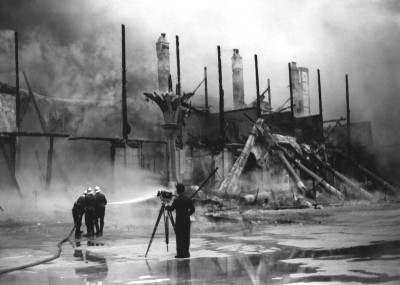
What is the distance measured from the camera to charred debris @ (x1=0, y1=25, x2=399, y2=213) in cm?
2953

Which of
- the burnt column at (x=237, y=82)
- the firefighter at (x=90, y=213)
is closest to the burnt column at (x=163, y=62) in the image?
the burnt column at (x=237, y=82)

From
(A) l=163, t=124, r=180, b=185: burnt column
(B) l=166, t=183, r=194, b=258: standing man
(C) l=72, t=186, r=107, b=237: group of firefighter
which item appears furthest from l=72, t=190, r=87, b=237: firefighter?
(A) l=163, t=124, r=180, b=185: burnt column

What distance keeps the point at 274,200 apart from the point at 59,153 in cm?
1372

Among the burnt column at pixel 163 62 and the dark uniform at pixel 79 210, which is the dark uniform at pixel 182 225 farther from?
the burnt column at pixel 163 62

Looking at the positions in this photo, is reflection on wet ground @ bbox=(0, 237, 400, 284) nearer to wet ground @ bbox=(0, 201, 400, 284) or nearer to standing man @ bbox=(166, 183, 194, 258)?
wet ground @ bbox=(0, 201, 400, 284)

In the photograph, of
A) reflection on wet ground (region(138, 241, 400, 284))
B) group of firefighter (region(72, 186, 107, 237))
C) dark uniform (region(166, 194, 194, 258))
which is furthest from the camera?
group of firefighter (region(72, 186, 107, 237))

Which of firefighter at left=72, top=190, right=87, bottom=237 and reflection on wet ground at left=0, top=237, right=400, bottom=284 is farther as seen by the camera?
firefighter at left=72, top=190, right=87, bottom=237

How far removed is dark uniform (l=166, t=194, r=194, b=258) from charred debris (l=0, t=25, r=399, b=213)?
16.9 m

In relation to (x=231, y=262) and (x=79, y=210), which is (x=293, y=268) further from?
(x=79, y=210)

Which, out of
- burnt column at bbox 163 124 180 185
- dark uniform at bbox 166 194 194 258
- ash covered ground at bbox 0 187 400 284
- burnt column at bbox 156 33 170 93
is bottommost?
ash covered ground at bbox 0 187 400 284

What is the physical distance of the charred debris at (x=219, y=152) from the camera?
96.9ft

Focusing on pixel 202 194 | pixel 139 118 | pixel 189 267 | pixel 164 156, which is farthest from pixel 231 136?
pixel 189 267

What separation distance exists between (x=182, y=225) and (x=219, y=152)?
→ 2653cm

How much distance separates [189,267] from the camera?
797 cm
